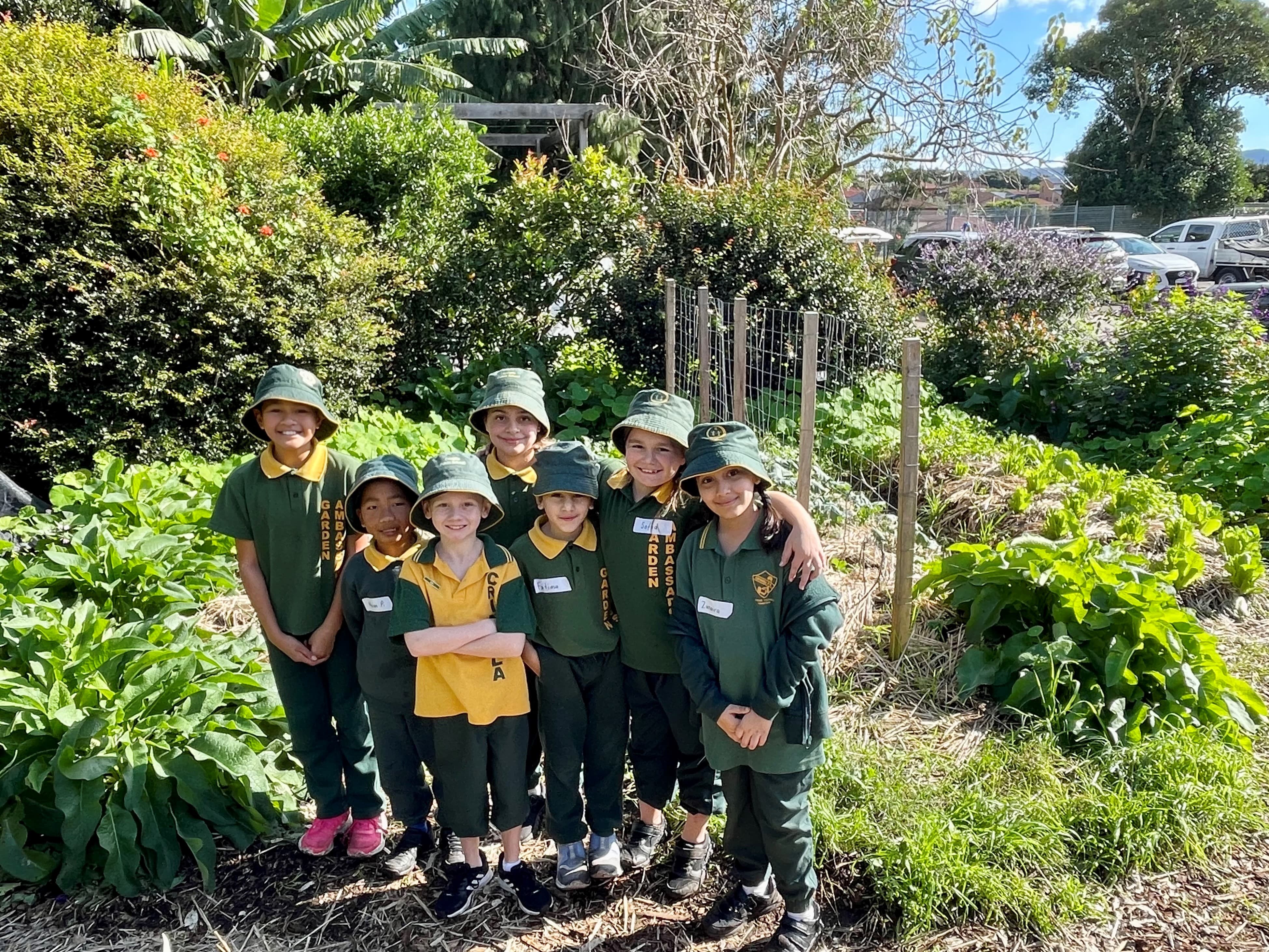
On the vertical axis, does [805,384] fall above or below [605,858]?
above

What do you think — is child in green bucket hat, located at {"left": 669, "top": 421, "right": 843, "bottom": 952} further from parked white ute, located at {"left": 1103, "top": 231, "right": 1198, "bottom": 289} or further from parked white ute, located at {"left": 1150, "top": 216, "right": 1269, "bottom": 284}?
parked white ute, located at {"left": 1150, "top": 216, "right": 1269, "bottom": 284}

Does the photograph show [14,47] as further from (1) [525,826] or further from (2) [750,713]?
(2) [750,713]

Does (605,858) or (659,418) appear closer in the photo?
(659,418)

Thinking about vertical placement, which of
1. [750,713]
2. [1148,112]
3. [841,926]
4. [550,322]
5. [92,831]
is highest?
[1148,112]

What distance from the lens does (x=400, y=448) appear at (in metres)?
5.52

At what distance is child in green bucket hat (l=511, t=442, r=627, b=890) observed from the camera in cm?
260

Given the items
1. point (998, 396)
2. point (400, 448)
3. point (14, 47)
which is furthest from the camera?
point (998, 396)

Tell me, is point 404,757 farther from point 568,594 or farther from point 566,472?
point 566,472

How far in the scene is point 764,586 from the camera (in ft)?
7.97

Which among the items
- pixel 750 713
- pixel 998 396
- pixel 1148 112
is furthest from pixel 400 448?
pixel 1148 112

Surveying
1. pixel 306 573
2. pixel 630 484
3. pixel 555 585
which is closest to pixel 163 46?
pixel 306 573

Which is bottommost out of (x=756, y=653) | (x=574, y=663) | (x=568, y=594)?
(x=574, y=663)

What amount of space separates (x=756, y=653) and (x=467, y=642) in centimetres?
85

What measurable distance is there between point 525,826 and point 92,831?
4.58 ft
